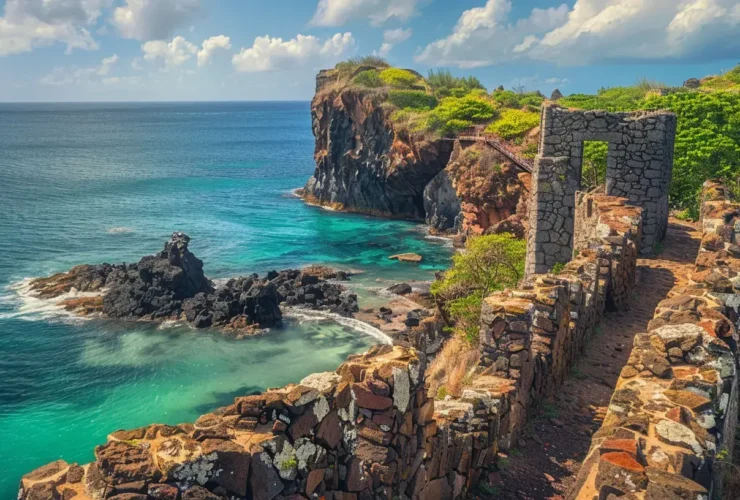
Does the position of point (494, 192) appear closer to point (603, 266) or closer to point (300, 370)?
point (300, 370)

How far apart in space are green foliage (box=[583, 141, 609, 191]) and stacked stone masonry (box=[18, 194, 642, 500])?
21.0m

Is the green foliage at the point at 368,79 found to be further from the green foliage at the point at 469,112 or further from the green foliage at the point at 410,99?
the green foliage at the point at 469,112

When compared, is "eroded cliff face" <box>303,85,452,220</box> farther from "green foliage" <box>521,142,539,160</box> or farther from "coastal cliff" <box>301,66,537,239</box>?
"green foliage" <box>521,142,539,160</box>

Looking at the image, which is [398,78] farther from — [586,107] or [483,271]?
[483,271]

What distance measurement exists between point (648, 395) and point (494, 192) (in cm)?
5133

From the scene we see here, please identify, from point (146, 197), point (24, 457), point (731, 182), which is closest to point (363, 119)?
A: point (146, 197)

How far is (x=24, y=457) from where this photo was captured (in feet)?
91.1

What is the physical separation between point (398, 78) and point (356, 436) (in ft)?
275

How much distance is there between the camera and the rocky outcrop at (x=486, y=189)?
55875mm

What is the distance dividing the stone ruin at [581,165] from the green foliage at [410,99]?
5850 cm

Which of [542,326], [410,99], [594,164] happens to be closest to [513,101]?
[410,99]

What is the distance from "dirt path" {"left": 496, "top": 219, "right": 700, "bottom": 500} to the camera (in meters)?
10.2

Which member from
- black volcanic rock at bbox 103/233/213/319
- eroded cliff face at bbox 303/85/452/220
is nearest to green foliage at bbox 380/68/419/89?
eroded cliff face at bbox 303/85/452/220

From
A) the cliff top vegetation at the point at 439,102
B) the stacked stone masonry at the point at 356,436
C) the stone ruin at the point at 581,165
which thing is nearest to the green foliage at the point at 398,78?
the cliff top vegetation at the point at 439,102
